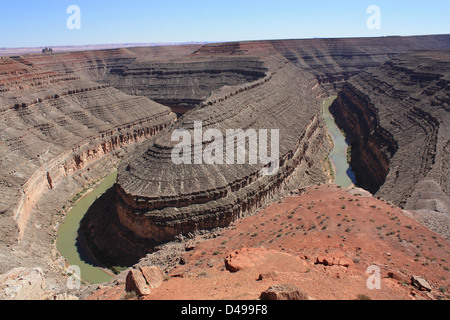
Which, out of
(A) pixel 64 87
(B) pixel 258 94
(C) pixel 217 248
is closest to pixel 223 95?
(B) pixel 258 94

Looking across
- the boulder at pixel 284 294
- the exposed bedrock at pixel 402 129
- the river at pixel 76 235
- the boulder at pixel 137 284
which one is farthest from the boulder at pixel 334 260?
the river at pixel 76 235

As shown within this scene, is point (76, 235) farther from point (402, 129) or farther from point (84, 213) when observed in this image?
point (402, 129)

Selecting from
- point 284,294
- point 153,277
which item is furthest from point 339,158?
point 284,294

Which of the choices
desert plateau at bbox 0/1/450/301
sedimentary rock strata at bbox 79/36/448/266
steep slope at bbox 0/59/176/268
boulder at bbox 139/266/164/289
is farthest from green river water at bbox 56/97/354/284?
boulder at bbox 139/266/164/289

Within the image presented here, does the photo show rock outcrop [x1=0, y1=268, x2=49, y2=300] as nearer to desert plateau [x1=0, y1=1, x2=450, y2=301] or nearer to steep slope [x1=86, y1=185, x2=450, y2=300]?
desert plateau [x1=0, y1=1, x2=450, y2=301]
